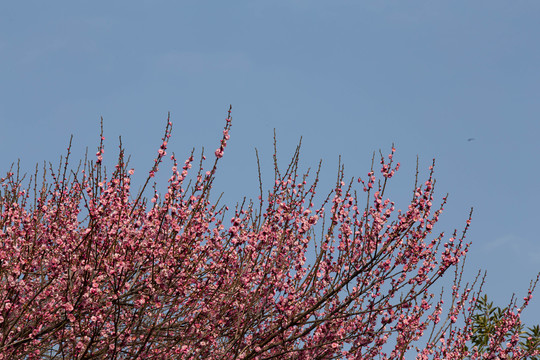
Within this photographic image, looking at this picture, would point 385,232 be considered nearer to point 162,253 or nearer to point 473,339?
point 162,253

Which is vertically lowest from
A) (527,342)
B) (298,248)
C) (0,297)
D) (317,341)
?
(317,341)

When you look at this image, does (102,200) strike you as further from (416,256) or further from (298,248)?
(416,256)

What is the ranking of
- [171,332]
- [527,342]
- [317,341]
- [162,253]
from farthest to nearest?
[527,342] < [171,332] < [317,341] < [162,253]

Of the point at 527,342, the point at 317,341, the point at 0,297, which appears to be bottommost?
the point at 317,341

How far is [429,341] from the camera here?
9.20 m

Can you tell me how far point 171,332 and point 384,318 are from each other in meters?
3.25

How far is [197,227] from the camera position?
760cm

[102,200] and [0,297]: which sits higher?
[102,200]

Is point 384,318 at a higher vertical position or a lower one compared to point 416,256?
lower

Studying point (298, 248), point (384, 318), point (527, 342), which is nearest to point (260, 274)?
point (298, 248)

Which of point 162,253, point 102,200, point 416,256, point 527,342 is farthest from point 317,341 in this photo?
point 527,342

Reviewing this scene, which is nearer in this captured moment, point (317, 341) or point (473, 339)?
point (317, 341)

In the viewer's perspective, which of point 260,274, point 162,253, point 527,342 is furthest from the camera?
point 527,342

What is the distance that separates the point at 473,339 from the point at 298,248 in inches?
402
